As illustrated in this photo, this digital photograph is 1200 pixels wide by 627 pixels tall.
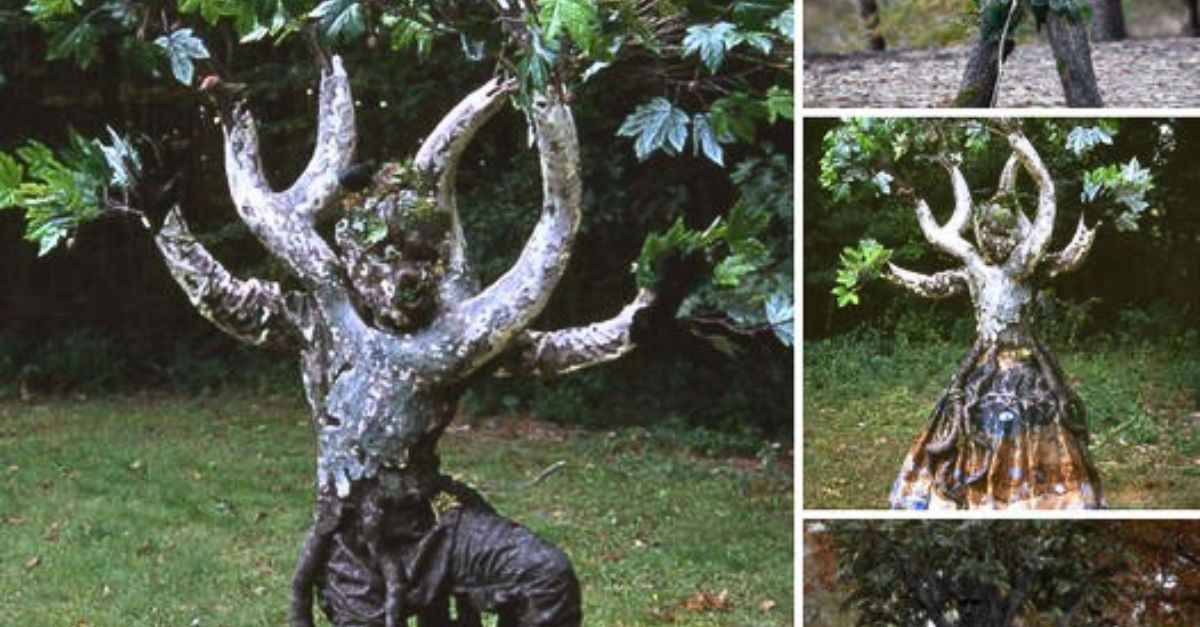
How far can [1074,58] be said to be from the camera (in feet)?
9.18

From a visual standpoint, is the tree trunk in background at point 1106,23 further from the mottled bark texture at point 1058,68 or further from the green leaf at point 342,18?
the green leaf at point 342,18

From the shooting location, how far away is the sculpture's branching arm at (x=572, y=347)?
289 cm

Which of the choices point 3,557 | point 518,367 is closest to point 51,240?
point 518,367

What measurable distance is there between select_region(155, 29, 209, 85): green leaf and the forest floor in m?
1.12

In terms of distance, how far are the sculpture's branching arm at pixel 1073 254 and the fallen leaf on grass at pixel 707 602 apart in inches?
81.7

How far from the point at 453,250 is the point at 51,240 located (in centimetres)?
72

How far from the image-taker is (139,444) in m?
6.42

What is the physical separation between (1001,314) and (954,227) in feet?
0.58

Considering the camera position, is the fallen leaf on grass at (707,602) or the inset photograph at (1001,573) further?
the fallen leaf on grass at (707,602)

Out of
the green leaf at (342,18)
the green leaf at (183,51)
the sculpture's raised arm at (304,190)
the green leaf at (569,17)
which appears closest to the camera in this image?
the green leaf at (569,17)

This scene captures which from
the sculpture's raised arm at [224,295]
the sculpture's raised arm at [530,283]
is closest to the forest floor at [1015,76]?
the sculpture's raised arm at [530,283]

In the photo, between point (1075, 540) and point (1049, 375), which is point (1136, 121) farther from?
point (1075, 540)

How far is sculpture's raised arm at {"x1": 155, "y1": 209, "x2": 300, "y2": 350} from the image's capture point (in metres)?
2.98

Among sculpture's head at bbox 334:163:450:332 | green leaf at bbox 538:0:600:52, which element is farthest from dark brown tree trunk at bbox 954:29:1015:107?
sculpture's head at bbox 334:163:450:332
